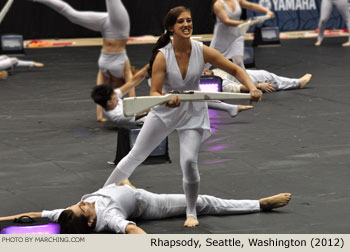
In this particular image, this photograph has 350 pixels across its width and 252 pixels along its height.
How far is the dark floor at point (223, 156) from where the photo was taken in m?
6.71

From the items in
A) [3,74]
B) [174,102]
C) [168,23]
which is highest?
[168,23]

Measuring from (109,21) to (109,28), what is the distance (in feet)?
0.31

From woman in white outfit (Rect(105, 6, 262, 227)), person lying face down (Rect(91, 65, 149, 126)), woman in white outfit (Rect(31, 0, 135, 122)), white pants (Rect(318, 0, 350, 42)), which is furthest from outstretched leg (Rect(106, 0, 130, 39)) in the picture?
white pants (Rect(318, 0, 350, 42))

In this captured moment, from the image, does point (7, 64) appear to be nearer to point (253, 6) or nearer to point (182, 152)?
point (253, 6)

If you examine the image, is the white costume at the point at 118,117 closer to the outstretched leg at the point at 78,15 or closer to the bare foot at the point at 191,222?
the outstretched leg at the point at 78,15

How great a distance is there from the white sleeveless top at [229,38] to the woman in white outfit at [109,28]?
6.49 feet

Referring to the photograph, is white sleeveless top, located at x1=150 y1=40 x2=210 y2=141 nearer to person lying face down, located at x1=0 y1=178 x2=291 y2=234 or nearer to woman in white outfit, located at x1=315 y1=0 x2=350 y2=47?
person lying face down, located at x1=0 y1=178 x2=291 y2=234

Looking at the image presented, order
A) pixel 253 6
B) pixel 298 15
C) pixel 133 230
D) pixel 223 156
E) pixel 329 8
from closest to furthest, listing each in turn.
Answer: pixel 133 230, pixel 223 156, pixel 253 6, pixel 329 8, pixel 298 15

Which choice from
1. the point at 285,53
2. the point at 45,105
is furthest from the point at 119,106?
the point at 285,53

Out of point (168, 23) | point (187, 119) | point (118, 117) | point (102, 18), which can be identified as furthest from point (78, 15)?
point (187, 119)

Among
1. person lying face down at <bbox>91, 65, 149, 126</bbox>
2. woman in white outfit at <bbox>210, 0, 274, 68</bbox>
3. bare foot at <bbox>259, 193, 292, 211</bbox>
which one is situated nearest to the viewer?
bare foot at <bbox>259, 193, 292, 211</bbox>

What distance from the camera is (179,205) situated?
6578mm

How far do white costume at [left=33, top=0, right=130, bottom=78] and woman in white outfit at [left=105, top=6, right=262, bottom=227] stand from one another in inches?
165

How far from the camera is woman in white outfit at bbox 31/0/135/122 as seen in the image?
1068 centimetres
